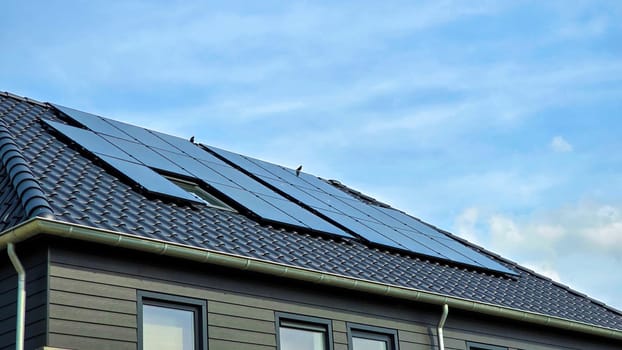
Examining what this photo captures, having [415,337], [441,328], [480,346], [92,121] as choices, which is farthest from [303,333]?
[92,121]

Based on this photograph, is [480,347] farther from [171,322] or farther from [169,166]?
[171,322]

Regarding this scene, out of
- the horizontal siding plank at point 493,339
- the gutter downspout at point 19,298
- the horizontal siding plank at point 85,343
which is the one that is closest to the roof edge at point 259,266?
the gutter downspout at point 19,298

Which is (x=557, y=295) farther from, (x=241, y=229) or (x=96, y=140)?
(x=96, y=140)

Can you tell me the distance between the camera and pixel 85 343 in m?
11.8

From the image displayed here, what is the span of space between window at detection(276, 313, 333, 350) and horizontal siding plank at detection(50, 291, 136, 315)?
247 centimetres

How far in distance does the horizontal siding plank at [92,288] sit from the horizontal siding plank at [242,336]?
49.8 inches

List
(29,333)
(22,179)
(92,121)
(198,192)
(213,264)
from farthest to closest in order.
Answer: (92,121) < (198,192) < (213,264) < (22,179) < (29,333)

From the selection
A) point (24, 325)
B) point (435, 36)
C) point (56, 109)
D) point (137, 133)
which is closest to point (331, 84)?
point (435, 36)

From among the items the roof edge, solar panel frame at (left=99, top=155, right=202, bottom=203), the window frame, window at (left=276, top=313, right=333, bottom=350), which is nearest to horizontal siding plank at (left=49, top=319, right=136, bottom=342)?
the roof edge

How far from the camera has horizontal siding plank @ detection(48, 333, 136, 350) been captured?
37.7ft

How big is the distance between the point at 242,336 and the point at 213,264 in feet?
3.38

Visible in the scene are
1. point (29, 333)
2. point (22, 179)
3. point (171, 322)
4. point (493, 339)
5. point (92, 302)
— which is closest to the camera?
point (29, 333)

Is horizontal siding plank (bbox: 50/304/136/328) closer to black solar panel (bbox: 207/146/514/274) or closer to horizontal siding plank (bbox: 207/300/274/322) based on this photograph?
horizontal siding plank (bbox: 207/300/274/322)

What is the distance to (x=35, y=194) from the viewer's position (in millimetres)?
12547
